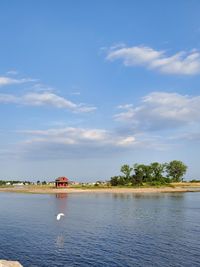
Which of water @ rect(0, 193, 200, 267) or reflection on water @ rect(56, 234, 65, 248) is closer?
water @ rect(0, 193, 200, 267)

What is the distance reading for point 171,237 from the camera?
5616 cm

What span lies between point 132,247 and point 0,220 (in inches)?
1446

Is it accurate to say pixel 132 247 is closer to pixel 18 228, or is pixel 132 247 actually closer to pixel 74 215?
pixel 18 228

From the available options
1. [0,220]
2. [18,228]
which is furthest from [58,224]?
[0,220]

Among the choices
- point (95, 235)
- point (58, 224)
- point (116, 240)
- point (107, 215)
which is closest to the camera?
point (116, 240)

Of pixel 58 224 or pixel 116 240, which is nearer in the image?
pixel 116 240

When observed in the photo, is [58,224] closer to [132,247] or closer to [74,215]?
[74,215]

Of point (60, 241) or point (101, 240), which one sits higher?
point (60, 241)

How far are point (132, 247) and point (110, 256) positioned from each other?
5.54 metres

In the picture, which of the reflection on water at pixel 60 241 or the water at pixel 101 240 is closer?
the water at pixel 101 240

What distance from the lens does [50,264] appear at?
40.6 meters

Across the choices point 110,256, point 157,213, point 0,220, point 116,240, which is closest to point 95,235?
point 116,240

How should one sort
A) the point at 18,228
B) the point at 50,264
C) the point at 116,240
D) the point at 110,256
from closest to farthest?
the point at 50,264
the point at 110,256
the point at 116,240
the point at 18,228

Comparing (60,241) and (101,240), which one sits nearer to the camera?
(60,241)
